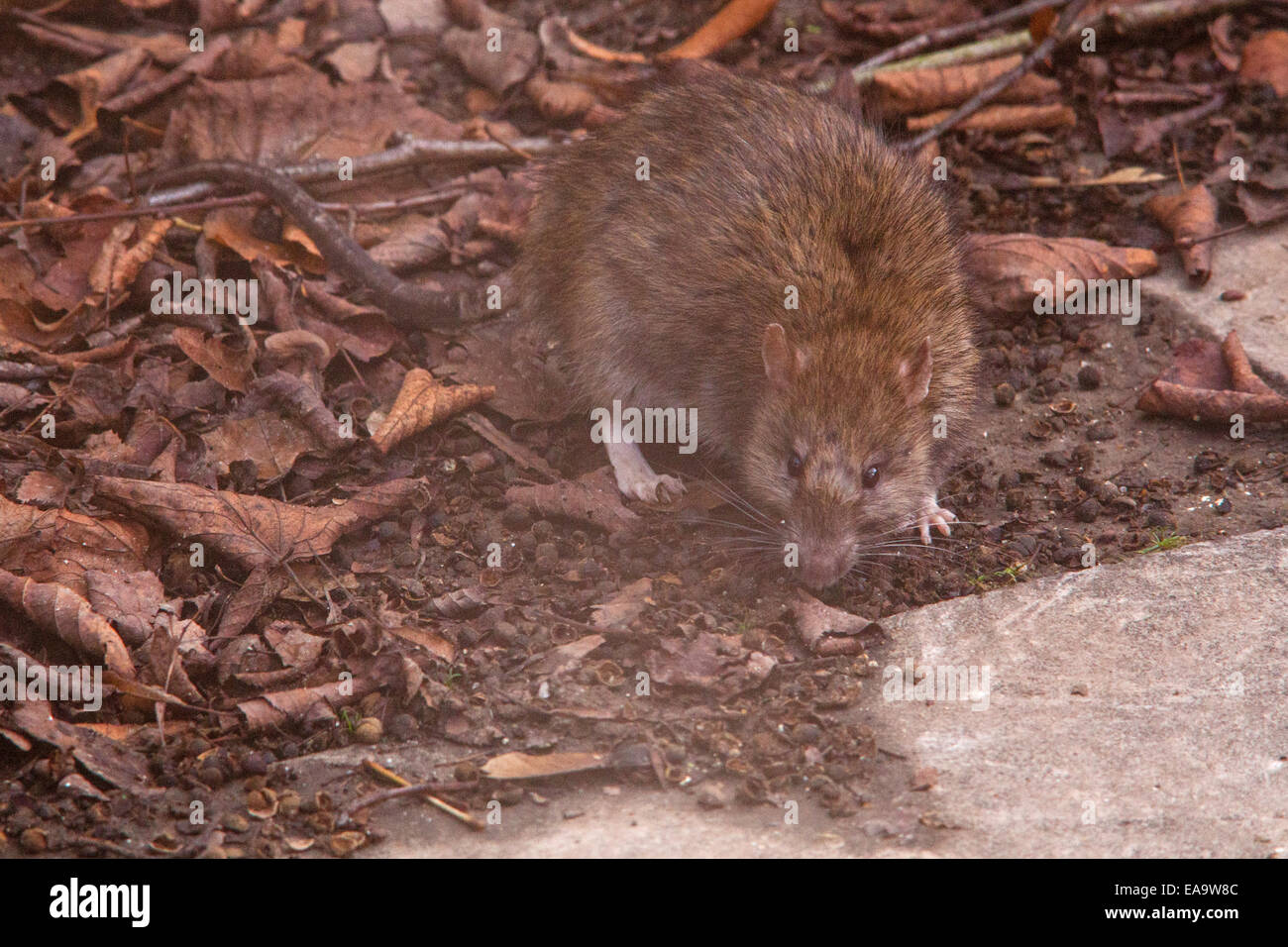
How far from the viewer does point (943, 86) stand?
7.02 metres

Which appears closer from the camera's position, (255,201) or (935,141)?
(255,201)

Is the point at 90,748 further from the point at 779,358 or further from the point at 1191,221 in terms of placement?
the point at 1191,221

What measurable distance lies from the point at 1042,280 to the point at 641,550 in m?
2.45

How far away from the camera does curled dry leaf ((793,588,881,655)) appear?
4340mm

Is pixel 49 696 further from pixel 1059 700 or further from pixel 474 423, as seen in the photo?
pixel 1059 700

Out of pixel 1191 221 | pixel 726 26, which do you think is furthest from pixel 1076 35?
pixel 726 26

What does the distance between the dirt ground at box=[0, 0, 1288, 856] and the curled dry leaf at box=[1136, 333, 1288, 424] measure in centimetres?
7

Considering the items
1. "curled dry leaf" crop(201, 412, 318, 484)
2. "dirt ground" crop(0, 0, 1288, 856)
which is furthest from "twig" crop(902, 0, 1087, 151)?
"curled dry leaf" crop(201, 412, 318, 484)

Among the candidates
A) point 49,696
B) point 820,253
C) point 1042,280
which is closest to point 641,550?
point 820,253

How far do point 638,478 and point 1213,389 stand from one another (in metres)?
2.47

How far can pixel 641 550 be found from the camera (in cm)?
489

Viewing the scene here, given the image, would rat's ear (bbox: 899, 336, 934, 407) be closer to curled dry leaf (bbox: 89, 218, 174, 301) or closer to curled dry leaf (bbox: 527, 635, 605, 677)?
curled dry leaf (bbox: 527, 635, 605, 677)
